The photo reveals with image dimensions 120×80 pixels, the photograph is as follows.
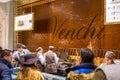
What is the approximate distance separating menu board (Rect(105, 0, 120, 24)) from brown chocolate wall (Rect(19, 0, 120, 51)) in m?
0.85

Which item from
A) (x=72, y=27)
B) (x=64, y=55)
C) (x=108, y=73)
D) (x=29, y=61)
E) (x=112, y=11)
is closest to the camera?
(x=108, y=73)

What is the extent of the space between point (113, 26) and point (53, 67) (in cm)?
253

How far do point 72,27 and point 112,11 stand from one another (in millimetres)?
3234

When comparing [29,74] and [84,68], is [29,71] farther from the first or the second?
[84,68]

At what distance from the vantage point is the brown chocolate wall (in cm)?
937

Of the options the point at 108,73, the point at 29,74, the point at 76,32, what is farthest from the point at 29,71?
the point at 76,32

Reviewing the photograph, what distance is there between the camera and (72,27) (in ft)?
36.0

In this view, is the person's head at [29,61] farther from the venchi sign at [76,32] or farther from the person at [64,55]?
the person at [64,55]

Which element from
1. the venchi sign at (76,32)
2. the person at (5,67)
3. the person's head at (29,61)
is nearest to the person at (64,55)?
the venchi sign at (76,32)

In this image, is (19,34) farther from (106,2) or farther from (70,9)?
(106,2)

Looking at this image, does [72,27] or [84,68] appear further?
[72,27]

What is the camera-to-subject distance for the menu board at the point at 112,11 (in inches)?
308

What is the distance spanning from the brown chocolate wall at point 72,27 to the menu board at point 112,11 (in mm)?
850

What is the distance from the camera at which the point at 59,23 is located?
1181cm
